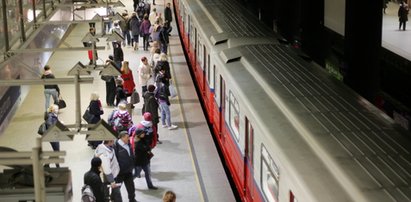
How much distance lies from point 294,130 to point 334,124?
48 centimetres

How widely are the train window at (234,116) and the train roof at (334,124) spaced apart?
512mm

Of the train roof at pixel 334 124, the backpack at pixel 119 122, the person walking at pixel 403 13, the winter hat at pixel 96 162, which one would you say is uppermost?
the train roof at pixel 334 124

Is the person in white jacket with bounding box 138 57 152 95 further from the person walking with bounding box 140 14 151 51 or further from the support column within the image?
the person walking with bounding box 140 14 151 51

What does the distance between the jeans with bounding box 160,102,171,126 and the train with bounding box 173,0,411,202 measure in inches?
74.9

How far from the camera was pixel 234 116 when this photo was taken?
13117mm

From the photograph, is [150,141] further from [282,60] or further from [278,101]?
[278,101]

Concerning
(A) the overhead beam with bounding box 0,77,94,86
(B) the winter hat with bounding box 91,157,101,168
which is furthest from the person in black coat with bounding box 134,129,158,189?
(A) the overhead beam with bounding box 0,77,94,86

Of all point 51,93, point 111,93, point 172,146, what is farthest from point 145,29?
point 172,146

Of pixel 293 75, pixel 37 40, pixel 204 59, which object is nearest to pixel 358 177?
pixel 293 75

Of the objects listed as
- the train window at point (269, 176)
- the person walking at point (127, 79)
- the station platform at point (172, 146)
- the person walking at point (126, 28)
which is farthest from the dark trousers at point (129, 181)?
the person walking at point (126, 28)

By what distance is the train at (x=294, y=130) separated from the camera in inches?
300

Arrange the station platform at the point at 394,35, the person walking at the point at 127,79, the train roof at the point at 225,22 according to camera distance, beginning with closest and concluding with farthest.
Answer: the train roof at the point at 225,22 < the station platform at the point at 394,35 < the person walking at the point at 127,79

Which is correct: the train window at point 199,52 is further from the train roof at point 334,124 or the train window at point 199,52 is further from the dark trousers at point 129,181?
the dark trousers at point 129,181

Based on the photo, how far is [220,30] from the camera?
16828mm
